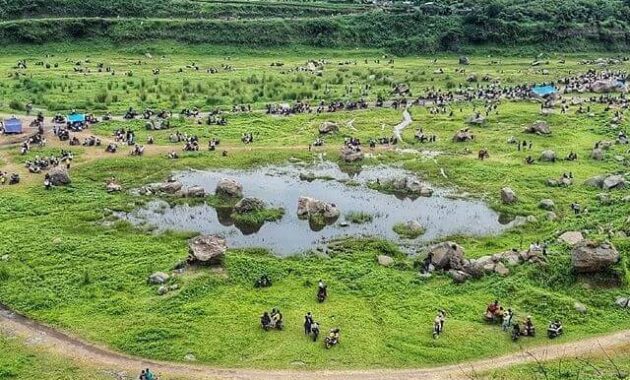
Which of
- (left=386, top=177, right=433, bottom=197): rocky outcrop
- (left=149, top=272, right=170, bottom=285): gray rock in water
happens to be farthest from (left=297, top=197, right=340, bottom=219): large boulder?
(left=149, top=272, right=170, bottom=285): gray rock in water

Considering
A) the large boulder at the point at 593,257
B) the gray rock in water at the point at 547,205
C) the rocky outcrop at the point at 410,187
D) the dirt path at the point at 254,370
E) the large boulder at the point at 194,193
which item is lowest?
the dirt path at the point at 254,370

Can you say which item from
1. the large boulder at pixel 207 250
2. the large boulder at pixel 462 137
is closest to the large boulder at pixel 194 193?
the large boulder at pixel 207 250

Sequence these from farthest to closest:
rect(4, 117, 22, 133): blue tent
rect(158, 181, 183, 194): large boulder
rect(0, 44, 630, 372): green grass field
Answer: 1. rect(4, 117, 22, 133): blue tent
2. rect(158, 181, 183, 194): large boulder
3. rect(0, 44, 630, 372): green grass field

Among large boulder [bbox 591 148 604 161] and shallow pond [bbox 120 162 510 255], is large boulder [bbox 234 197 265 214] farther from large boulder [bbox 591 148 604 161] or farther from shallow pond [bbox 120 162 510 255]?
large boulder [bbox 591 148 604 161]

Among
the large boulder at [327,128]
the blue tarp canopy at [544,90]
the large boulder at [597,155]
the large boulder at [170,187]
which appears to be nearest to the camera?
the large boulder at [170,187]

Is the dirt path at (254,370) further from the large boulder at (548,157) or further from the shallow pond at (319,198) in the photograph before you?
the large boulder at (548,157)

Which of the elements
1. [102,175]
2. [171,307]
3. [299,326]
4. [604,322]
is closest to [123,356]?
[171,307]

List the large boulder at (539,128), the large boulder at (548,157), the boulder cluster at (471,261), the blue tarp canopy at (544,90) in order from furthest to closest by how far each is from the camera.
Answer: the blue tarp canopy at (544,90) → the large boulder at (539,128) → the large boulder at (548,157) → the boulder cluster at (471,261)
